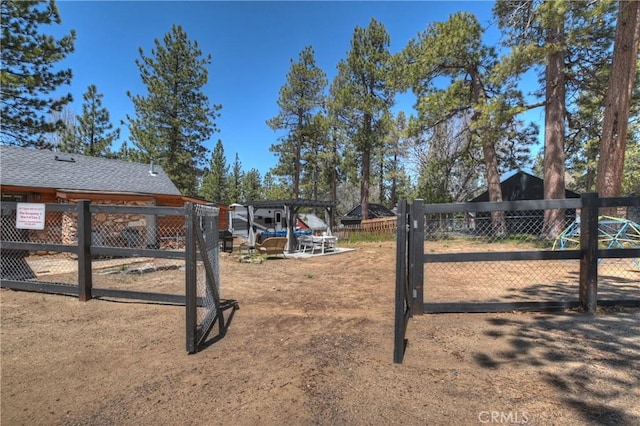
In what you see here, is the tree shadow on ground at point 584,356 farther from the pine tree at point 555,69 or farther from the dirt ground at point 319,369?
the pine tree at point 555,69

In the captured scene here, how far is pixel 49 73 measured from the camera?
13.0 meters

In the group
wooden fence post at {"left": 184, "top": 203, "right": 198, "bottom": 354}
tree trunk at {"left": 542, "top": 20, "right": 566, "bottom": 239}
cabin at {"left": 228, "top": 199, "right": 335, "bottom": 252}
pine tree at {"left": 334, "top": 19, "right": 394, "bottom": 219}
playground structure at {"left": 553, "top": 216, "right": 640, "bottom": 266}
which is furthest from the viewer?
pine tree at {"left": 334, "top": 19, "right": 394, "bottom": 219}

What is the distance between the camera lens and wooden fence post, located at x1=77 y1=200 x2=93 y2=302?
4.74 metres

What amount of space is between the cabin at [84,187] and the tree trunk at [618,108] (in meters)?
13.3

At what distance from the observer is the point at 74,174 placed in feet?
47.1

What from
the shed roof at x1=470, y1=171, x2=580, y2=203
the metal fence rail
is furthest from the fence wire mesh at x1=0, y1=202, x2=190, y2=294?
the shed roof at x1=470, y1=171, x2=580, y2=203

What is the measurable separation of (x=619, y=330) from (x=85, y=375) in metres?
4.88

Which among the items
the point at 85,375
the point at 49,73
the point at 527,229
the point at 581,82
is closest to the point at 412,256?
the point at 85,375

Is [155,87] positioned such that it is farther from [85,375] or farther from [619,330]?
[619,330]

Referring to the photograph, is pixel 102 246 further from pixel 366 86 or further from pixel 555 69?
pixel 366 86

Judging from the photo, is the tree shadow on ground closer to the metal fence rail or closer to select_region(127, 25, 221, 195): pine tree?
the metal fence rail

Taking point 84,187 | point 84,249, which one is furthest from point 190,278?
point 84,187

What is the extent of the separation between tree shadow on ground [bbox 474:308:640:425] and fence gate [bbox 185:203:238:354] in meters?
2.58

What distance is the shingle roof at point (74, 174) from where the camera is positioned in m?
12.6
